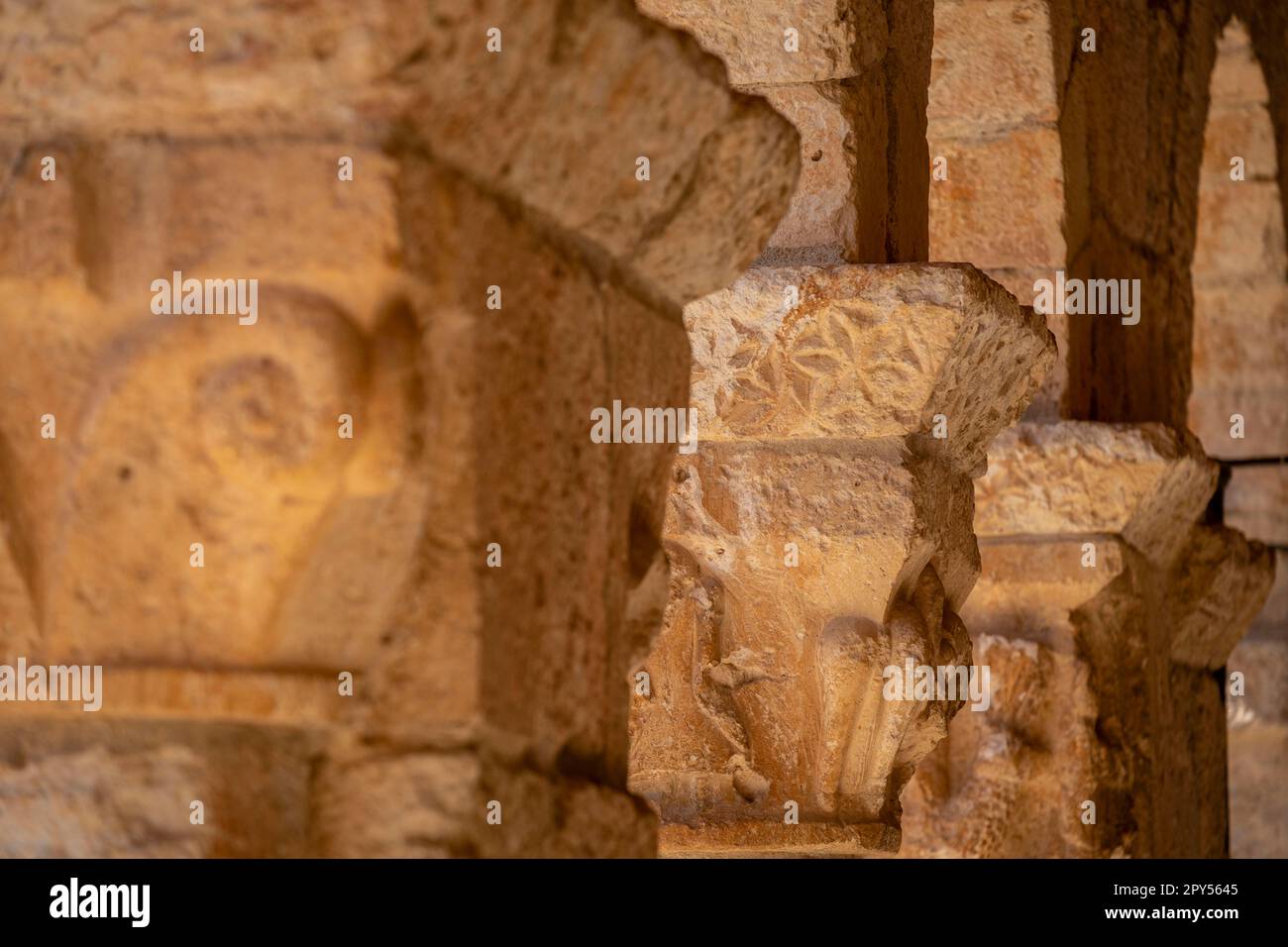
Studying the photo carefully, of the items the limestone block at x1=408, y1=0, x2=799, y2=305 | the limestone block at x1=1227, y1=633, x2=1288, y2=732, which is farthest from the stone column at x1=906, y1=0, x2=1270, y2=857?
the limestone block at x1=1227, y1=633, x2=1288, y2=732

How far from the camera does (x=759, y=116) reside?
209 cm

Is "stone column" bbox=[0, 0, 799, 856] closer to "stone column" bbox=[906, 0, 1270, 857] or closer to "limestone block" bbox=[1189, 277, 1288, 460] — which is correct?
"stone column" bbox=[906, 0, 1270, 857]

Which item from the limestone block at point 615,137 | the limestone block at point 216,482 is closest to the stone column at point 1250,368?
the limestone block at point 615,137

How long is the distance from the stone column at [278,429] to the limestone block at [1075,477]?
3062mm

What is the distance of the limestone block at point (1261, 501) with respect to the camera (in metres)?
8.06

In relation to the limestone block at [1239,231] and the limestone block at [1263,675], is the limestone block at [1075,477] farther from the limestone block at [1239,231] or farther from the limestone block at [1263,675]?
the limestone block at [1263,675]

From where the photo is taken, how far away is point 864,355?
3465 mm

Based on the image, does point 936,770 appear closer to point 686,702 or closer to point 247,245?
point 686,702

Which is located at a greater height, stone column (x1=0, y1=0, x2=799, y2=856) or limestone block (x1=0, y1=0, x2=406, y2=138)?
limestone block (x1=0, y1=0, x2=406, y2=138)

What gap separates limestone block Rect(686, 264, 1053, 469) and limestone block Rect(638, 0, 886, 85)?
38 centimetres

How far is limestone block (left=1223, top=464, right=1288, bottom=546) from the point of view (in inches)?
317

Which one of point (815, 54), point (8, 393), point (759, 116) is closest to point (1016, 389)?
point (815, 54)

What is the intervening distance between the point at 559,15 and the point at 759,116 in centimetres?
38

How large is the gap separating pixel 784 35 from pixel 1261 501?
16.5 feet
